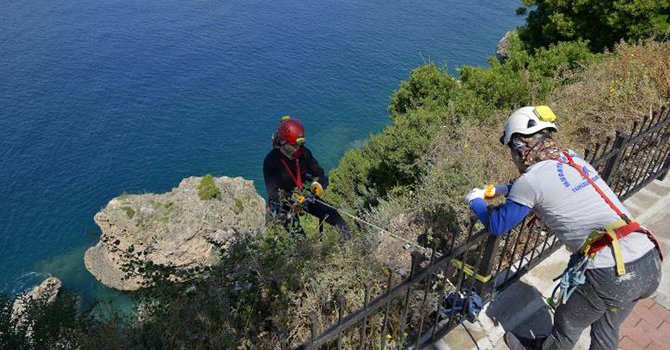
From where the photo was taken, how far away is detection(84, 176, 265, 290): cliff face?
76.5 feet

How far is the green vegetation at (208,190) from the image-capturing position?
25188 millimetres

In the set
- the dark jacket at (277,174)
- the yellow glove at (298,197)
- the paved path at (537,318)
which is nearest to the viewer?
the paved path at (537,318)

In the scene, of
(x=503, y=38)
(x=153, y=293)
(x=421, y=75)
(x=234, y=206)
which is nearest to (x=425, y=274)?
(x=153, y=293)

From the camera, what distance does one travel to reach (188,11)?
4875cm

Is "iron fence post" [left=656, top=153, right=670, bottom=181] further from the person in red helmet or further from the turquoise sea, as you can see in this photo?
the turquoise sea

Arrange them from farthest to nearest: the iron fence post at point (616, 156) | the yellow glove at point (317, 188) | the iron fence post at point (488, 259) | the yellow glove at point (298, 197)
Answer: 1. the yellow glove at point (317, 188)
2. the yellow glove at point (298, 197)
3. the iron fence post at point (616, 156)
4. the iron fence post at point (488, 259)

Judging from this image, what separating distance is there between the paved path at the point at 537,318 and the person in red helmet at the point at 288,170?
6.67ft

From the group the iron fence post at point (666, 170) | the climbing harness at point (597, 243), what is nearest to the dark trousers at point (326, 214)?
Answer: the climbing harness at point (597, 243)

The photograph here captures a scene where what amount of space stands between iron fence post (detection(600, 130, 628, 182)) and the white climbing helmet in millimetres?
1754

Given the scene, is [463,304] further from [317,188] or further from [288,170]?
[288,170]

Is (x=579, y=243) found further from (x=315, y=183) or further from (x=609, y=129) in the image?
(x=609, y=129)

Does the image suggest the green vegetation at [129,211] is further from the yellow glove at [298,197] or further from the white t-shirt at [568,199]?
the white t-shirt at [568,199]

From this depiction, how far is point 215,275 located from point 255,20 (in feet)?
152

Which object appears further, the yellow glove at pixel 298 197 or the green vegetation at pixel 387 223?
the yellow glove at pixel 298 197
